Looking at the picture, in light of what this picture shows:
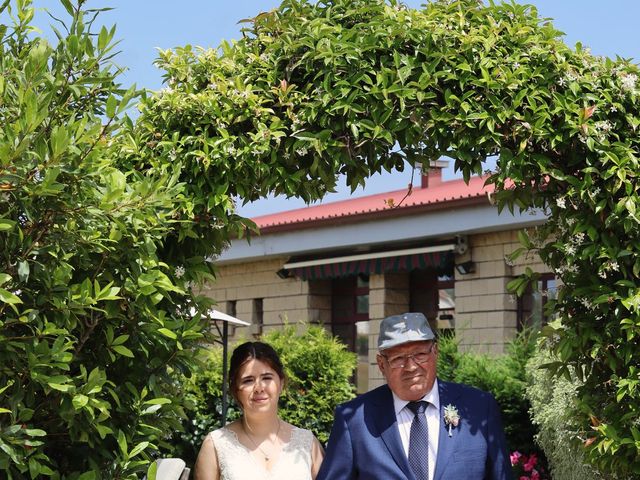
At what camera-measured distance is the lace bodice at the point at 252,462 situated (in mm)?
4941

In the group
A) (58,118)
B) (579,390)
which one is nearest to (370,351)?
(579,390)

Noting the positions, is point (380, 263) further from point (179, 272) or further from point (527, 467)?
point (179, 272)

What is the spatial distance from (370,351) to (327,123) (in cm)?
1268

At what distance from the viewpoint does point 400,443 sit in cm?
452

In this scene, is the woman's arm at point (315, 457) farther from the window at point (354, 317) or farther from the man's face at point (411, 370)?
the window at point (354, 317)

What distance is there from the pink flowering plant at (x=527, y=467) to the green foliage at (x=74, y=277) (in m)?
7.74

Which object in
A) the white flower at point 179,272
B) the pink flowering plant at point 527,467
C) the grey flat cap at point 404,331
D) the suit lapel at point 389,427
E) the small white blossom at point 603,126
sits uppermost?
the small white blossom at point 603,126

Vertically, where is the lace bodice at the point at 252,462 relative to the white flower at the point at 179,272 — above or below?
below

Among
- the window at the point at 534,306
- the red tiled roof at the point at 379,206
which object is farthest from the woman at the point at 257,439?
the window at the point at 534,306

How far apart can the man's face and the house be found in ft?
25.7

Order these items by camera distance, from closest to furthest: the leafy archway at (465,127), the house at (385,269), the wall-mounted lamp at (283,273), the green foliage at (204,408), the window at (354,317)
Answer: the leafy archway at (465,127)
the green foliage at (204,408)
the house at (385,269)
the window at (354,317)
the wall-mounted lamp at (283,273)

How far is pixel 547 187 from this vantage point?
15.8 ft

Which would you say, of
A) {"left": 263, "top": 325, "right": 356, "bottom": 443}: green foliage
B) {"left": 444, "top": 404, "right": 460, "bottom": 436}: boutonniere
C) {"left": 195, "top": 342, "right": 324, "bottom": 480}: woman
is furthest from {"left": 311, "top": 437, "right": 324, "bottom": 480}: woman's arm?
{"left": 263, "top": 325, "right": 356, "bottom": 443}: green foliage

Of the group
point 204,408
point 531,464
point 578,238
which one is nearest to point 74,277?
point 578,238
